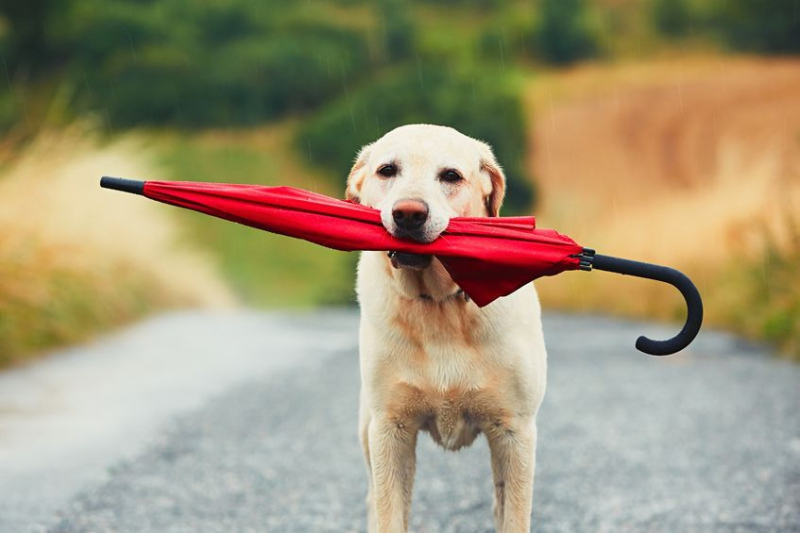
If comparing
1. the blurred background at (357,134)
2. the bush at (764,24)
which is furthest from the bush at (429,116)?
the bush at (764,24)

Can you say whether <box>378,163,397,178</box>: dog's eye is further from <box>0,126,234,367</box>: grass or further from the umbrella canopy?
<box>0,126,234,367</box>: grass

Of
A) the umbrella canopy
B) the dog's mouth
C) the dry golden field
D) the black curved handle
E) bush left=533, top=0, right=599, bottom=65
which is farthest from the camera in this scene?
bush left=533, top=0, right=599, bottom=65

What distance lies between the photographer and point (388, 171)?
3.11m

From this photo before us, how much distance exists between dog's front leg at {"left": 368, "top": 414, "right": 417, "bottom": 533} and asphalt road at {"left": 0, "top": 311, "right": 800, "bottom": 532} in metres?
0.92

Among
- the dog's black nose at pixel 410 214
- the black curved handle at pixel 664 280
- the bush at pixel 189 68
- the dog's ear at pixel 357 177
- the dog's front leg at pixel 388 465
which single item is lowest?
the dog's front leg at pixel 388 465

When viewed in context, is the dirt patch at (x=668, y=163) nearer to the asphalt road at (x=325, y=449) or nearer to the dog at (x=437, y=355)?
the asphalt road at (x=325, y=449)

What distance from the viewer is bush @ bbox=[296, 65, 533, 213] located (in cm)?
2144

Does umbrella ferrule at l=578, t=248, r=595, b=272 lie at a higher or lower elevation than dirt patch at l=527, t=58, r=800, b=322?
lower

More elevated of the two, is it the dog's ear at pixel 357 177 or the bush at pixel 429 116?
the bush at pixel 429 116

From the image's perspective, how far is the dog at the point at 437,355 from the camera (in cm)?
296

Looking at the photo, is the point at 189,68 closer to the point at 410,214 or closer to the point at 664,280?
the point at 410,214

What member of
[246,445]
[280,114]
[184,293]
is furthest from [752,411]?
[280,114]

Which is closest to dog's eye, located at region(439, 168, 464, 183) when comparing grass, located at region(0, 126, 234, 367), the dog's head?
the dog's head

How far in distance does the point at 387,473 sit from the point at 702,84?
32.0 m
